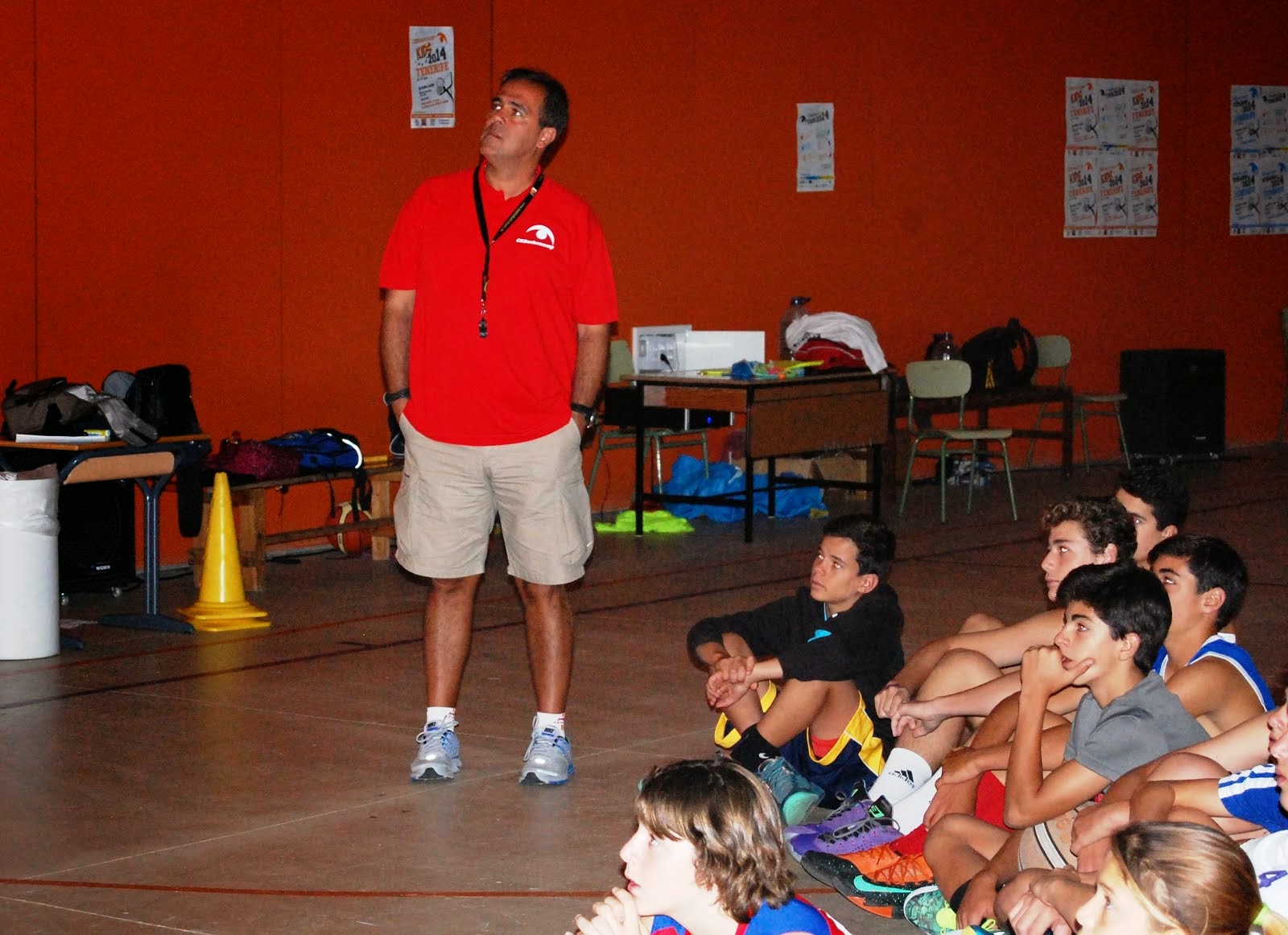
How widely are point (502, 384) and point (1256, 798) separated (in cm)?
236

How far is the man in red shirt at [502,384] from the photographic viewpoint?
472 cm

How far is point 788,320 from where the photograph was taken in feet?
35.7

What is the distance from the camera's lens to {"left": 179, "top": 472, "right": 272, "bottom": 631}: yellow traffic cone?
23.0ft

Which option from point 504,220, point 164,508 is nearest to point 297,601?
point 164,508

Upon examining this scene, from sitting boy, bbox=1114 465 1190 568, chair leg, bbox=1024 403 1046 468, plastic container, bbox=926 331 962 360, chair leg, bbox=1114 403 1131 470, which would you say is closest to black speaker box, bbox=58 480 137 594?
sitting boy, bbox=1114 465 1190 568

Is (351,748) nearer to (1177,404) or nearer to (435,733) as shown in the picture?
(435,733)

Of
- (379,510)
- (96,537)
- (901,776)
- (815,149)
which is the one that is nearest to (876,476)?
(815,149)

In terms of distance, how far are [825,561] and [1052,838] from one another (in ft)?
4.17

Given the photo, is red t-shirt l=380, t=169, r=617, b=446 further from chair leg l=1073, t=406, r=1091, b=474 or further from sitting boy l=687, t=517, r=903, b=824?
chair leg l=1073, t=406, r=1091, b=474

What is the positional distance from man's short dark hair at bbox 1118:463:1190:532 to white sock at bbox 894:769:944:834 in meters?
1.12

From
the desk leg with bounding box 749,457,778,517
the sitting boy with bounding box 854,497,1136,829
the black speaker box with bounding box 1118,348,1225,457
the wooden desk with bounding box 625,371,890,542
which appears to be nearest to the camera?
the sitting boy with bounding box 854,497,1136,829

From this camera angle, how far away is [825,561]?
4609 millimetres

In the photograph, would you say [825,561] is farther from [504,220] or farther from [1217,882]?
[1217,882]

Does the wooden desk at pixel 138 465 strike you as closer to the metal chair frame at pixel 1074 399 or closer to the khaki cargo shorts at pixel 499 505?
the khaki cargo shorts at pixel 499 505
